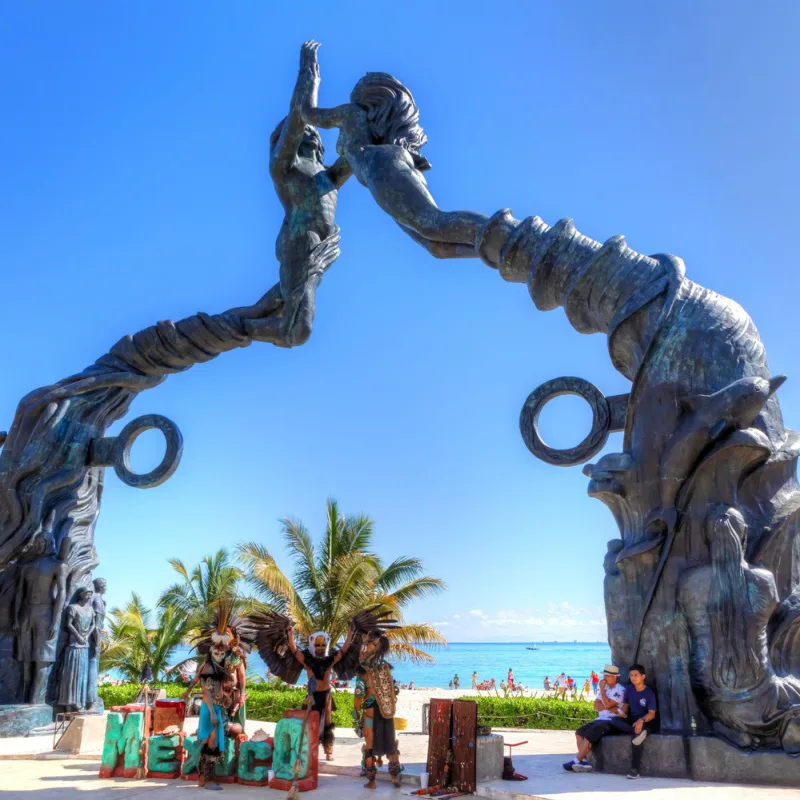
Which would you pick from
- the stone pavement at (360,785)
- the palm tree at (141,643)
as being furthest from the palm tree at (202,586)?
the stone pavement at (360,785)

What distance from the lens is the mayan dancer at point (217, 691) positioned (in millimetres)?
7273

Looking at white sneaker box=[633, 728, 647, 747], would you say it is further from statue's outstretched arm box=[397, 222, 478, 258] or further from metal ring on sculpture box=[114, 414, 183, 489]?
metal ring on sculpture box=[114, 414, 183, 489]

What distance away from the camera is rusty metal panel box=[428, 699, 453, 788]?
272 inches

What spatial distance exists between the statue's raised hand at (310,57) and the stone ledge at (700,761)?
35.6ft

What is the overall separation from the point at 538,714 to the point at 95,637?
760cm

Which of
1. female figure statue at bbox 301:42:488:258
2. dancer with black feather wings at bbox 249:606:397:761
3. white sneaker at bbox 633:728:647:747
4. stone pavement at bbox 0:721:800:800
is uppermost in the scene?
female figure statue at bbox 301:42:488:258

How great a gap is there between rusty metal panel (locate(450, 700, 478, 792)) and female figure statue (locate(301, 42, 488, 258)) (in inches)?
215

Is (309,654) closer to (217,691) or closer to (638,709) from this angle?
(217,691)

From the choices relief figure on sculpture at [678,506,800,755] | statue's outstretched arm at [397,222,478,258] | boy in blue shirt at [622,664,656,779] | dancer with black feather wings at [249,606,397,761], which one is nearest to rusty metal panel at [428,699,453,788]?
dancer with black feather wings at [249,606,397,761]

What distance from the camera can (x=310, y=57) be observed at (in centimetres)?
1312

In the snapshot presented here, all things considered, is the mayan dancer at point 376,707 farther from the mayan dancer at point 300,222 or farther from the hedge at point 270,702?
the hedge at point 270,702

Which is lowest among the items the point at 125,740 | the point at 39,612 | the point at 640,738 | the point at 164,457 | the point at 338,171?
the point at 125,740

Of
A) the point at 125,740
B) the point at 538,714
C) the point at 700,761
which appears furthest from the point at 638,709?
the point at 538,714

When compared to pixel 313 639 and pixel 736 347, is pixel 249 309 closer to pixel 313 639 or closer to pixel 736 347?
pixel 313 639
